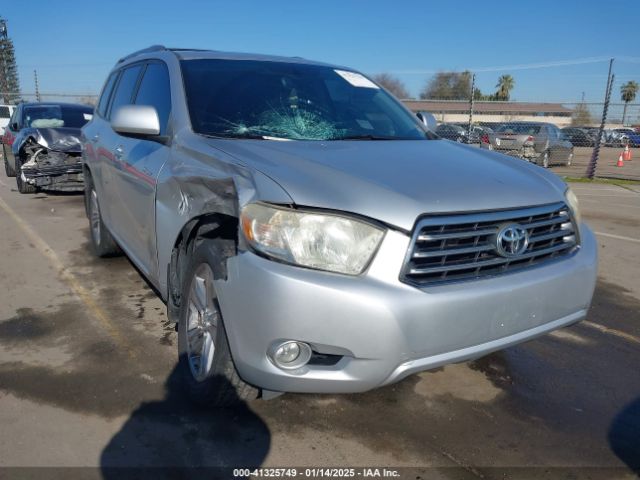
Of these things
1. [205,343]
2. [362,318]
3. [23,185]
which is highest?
[362,318]

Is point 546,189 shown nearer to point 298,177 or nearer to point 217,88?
point 298,177

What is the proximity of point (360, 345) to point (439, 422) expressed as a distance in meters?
0.89

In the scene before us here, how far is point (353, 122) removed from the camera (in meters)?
3.57

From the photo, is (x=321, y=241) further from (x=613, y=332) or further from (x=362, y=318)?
(x=613, y=332)

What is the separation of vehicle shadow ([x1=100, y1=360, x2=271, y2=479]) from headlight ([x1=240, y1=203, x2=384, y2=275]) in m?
0.94

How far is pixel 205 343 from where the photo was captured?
2.69 meters

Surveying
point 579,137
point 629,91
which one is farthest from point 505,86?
point 579,137

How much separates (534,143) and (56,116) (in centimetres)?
1280

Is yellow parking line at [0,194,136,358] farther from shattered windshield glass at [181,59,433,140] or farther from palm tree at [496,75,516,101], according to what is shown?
palm tree at [496,75,516,101]

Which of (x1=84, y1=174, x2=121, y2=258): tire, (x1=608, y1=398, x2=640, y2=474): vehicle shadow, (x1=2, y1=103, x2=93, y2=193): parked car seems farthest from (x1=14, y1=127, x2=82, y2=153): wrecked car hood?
(x1=608, y1=398, x2=640, y2=474): vehicle shadow

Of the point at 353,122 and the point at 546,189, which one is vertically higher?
the point at 353,122

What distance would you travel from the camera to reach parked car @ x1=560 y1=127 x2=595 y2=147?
59.8 ft

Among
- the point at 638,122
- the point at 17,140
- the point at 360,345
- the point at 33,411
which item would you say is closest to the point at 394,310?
the point at 360,345

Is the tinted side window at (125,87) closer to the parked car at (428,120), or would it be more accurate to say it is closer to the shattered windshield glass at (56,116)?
the parked car at (428,120)
